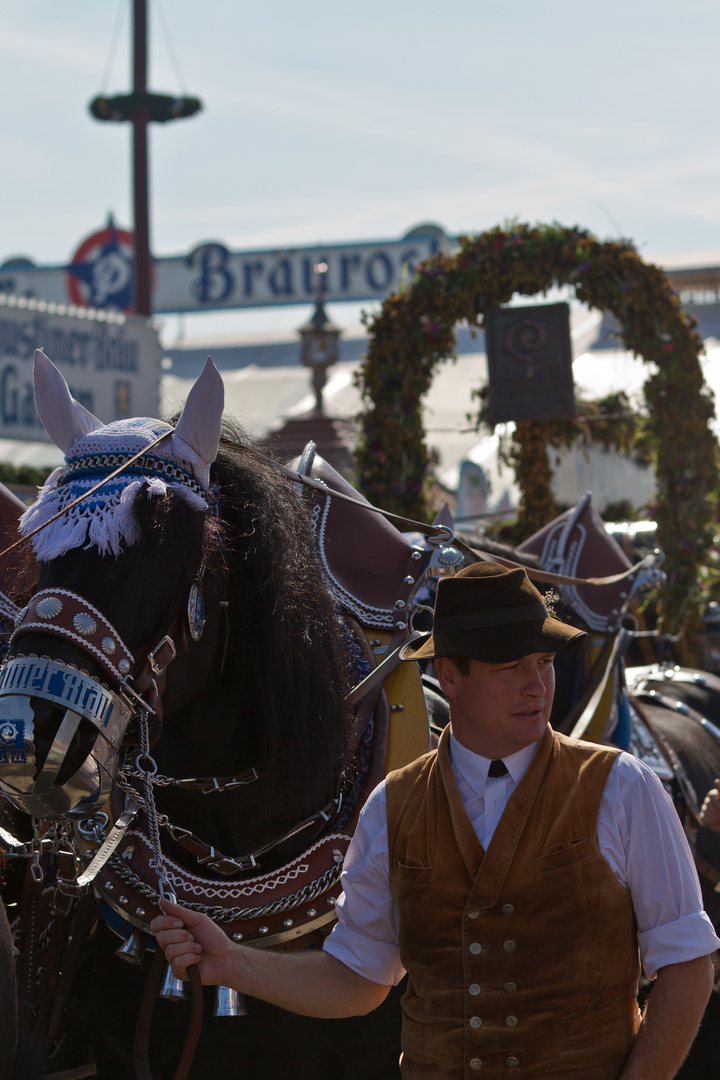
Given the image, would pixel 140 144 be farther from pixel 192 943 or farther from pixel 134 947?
pixel 192 943

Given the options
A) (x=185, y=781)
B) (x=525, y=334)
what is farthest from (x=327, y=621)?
(x=525, y=334)

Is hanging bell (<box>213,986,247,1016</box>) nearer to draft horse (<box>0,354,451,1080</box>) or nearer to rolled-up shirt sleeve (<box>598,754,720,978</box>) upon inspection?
draft horse (<box>0,354,451,1080</box>)

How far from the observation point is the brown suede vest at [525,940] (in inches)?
65.5

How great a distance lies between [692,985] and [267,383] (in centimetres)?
2276

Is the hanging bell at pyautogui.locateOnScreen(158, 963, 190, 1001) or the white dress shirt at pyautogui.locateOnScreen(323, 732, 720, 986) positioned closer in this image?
the white dress shirt at pyautogui.locateOnScreen(323, 732, 720, 986)

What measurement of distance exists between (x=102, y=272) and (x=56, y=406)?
30960mm

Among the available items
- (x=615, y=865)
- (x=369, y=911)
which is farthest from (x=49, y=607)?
(x=615, y=865)

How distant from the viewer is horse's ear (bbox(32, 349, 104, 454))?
2375 millimetres

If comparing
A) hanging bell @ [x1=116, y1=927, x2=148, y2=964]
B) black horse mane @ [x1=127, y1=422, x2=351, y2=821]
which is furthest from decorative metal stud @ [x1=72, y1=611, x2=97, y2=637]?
hanging bell @ [x1=116, y1=927, x2=148, y2=964]

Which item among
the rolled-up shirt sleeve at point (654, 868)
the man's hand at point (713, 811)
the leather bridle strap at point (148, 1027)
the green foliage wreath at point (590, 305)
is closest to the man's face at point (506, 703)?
the rolled-up shirt sleeve at point (654, 868)

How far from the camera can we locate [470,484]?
9258 mm

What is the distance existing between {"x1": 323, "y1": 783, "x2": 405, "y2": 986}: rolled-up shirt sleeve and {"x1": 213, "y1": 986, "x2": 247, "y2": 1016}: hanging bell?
0.57 meters

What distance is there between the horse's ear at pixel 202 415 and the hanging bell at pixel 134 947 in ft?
3.25

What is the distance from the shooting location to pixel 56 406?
2.38 m
